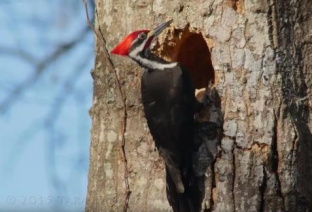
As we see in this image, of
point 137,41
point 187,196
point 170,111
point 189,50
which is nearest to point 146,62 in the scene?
point 137,41

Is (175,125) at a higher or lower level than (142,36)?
lower

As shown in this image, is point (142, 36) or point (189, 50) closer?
point (142, 36)

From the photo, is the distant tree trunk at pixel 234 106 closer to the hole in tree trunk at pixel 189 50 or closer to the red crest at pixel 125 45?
the hole in tree trunk at pixel 189 50

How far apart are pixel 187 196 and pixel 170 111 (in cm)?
43

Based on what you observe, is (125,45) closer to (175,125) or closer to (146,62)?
(146,62)

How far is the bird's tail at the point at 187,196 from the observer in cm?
350

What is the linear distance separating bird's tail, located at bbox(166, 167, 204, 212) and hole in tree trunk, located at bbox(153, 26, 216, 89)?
52cm

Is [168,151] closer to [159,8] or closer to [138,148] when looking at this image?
[138,148]

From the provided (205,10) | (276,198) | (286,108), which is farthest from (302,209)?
(205,10)

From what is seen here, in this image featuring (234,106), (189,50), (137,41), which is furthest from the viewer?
(189,50)

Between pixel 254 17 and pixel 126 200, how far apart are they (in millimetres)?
1057

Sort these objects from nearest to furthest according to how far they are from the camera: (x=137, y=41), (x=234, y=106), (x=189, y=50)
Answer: (x=234, y=106) < (x=137, y=41) < (x=189, y=50)

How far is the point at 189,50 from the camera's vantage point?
13.4 ft

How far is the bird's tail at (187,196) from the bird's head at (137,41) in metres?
0.59
